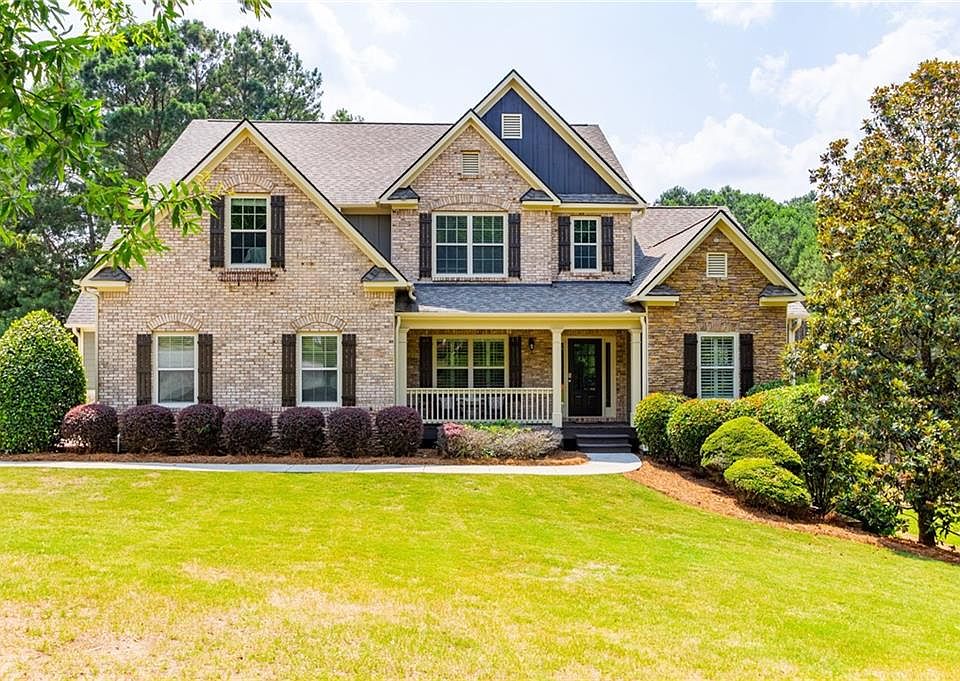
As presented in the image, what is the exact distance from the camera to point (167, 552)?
24.6 ft

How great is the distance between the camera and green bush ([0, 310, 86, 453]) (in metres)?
14.1

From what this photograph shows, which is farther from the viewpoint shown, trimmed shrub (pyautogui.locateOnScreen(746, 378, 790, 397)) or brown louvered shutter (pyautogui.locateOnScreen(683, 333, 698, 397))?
brown louvered shutter (pyautogui.locateOnScreen(683, 333, 698, 397))

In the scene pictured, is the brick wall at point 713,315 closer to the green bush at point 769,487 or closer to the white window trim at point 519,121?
the green bush at point 769,487

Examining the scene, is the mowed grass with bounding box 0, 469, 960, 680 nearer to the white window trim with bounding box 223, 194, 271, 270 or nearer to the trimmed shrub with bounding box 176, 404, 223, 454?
the trimmed shrub with bounding box 176, 404, 223, 454

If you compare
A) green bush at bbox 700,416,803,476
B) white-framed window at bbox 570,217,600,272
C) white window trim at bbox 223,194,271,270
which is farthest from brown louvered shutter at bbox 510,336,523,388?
white window trim at bbox 223,194,271,270

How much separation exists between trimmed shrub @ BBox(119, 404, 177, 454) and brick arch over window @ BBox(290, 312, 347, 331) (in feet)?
11.4

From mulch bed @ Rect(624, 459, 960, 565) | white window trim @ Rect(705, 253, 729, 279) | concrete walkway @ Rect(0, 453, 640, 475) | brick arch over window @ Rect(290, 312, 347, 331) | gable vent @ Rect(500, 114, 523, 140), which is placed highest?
gable vent @ Rect(500, 114, 523, 140)

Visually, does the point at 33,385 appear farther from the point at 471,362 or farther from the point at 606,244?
the point at 606,244

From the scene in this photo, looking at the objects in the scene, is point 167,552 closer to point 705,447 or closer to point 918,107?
point 705,447

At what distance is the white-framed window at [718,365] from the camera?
16750 millimetres

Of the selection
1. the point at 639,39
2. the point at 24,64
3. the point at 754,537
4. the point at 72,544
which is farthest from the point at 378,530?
the point at 639,39

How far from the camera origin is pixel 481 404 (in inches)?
667

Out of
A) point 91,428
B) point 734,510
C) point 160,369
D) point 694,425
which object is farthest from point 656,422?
point 91,428

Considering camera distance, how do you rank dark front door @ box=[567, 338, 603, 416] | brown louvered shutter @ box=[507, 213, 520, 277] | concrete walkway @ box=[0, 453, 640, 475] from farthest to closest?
dark front door @ box=[567, 338, 603, 416] < brown louvered shutter @ box=[507, 213, 520, 277] < concrete walkway @ box=[0, 453, 640, 475]
